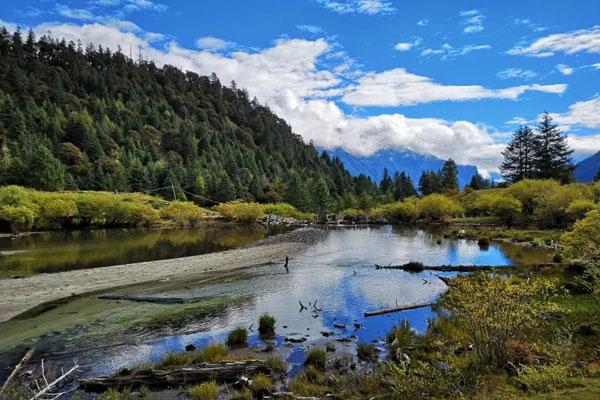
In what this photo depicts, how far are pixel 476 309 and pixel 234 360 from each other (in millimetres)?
10548

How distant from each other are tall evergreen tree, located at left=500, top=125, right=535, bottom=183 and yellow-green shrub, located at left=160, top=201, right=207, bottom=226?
100848mm

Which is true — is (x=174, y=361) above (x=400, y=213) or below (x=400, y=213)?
below

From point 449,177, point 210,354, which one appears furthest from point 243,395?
point 449,177

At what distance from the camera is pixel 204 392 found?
54.9ft

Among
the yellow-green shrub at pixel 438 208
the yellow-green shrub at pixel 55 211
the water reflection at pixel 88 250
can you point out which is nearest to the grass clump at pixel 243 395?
the water reflection at pixel 88 250

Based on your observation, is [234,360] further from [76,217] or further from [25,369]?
[76,217]

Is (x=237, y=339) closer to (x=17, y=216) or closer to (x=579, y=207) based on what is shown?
(x=579, y=207)

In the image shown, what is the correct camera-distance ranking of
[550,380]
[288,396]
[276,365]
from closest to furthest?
[550,380] < [288,396] < [276,365]

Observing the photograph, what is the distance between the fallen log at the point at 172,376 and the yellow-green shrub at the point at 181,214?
100763 mm

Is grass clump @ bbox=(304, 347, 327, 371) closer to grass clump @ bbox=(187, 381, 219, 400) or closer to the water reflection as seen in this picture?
grass clump @ bbox=(187, 381, 219, 400)

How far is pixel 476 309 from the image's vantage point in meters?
16.6

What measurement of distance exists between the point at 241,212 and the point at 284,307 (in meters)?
99.0

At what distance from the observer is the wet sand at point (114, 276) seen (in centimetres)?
3347

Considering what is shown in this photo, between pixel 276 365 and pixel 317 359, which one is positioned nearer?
pixel 276 365
